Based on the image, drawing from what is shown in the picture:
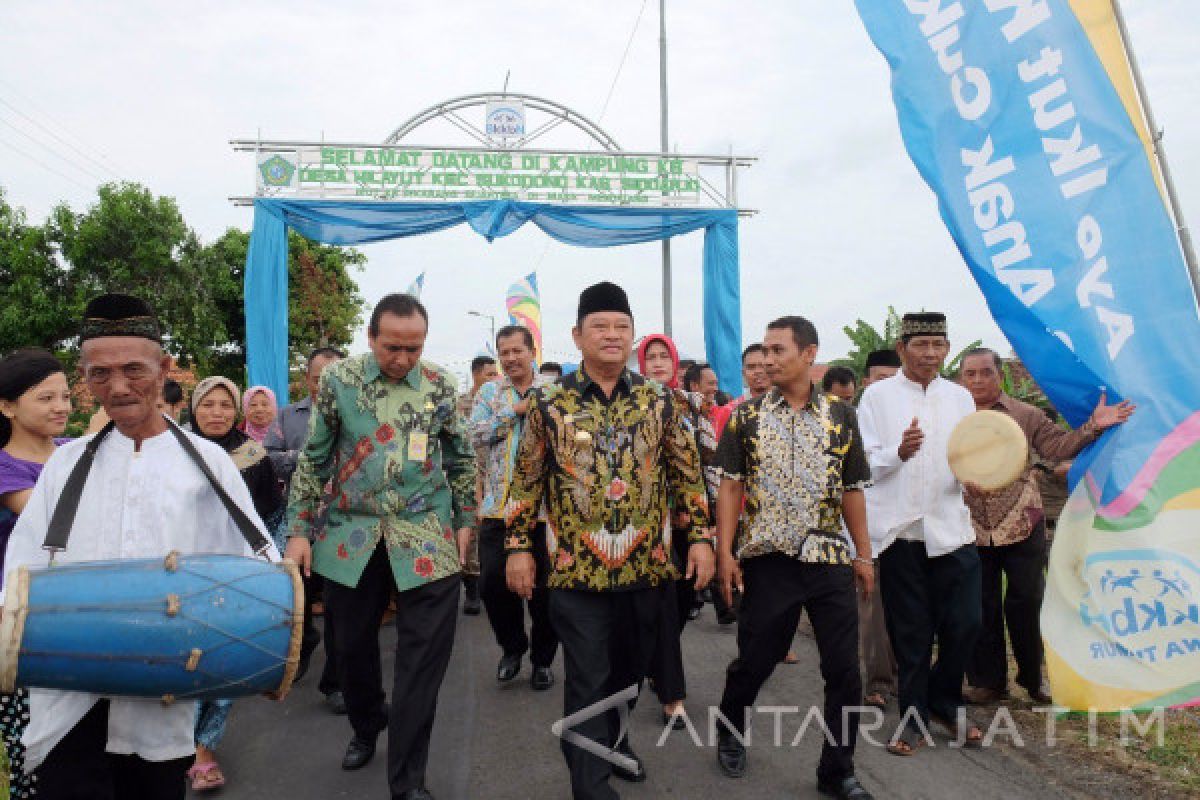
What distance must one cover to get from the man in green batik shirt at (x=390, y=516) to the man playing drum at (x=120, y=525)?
3.41 feet

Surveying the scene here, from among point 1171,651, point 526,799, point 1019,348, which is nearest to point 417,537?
point 526,799

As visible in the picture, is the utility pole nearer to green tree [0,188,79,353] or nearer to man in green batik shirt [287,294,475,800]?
man in green batik shirt [287,294,475,800]

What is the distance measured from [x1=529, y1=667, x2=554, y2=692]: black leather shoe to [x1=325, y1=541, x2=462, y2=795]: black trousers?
1277 millimetres

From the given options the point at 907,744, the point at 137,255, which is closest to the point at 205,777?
the point at 907,744

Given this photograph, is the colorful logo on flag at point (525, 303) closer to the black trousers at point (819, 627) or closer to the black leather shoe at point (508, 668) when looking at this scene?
the black leather shoe at point (508, 668)

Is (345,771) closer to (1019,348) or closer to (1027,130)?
(1019,348)

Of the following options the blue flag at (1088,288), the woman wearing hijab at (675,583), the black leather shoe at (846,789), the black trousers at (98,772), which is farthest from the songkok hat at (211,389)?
the blue flag at (1088,288)

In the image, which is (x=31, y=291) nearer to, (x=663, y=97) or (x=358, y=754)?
(x=663, y=97)

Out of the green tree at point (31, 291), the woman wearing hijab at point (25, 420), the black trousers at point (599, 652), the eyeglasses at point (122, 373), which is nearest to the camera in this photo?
the eyeglasses at point (122, 373)

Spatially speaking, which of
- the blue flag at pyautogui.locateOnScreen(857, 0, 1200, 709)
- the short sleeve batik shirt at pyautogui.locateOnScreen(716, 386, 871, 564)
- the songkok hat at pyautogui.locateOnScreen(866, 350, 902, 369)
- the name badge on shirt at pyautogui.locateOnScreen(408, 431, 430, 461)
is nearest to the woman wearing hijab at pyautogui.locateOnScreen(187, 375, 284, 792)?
the name badge on shirt at pyautogui.locateOnScreen(408, 431, 430, 461)

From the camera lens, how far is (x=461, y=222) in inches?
477

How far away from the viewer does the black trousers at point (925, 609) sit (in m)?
3.93

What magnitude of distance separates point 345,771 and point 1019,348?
11.6ft

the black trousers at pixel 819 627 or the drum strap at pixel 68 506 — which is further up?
the drum strap at pixel 68 506
